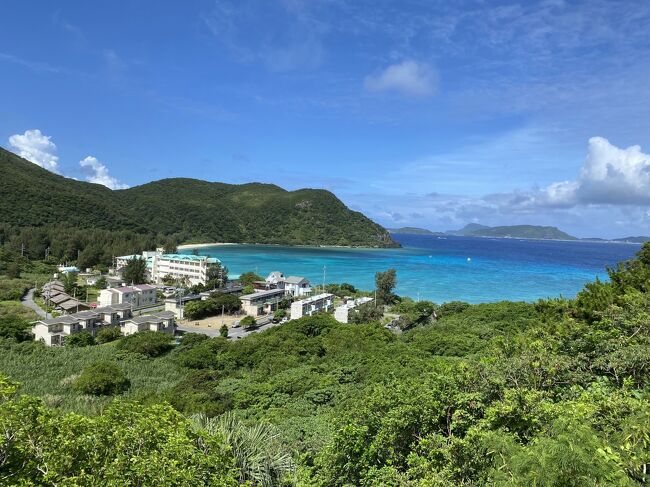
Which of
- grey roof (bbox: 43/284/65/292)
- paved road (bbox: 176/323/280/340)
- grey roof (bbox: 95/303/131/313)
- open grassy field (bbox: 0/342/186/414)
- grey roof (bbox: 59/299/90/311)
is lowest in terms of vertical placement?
paved road (bbox: 176/323/280/340)

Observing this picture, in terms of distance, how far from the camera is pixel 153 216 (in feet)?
423

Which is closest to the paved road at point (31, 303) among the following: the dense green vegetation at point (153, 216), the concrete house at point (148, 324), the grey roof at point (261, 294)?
the concrete house at point (148, 324)

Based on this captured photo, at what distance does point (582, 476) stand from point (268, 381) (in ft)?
49.4

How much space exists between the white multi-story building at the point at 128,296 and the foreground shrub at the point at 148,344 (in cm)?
1189

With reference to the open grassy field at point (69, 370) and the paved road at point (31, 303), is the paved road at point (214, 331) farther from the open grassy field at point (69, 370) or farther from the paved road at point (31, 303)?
the paved road at point (31, 303)

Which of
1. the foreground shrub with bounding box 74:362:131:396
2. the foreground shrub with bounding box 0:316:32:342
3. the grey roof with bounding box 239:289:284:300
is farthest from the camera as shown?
the grey roof with bounding box 239:289:284:300

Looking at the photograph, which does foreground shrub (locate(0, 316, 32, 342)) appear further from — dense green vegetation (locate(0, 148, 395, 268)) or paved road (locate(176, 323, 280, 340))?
dense green vegetation (locate(0, 148, 395, 268))

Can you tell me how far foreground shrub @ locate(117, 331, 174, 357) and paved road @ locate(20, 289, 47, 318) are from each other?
13.2m

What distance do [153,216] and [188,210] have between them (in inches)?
495

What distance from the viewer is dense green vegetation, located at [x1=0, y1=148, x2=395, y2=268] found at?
219ft

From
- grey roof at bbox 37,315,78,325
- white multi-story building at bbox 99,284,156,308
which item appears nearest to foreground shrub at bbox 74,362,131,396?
grey roof at bbox 37,315,78,325

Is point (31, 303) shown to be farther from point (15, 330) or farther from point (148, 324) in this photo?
point (148, 324)

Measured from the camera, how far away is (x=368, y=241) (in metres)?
146

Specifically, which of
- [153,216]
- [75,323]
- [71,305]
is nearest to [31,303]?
[71,305]
